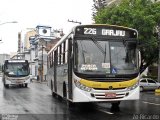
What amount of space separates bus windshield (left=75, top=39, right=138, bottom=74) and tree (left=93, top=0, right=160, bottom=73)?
23384mm

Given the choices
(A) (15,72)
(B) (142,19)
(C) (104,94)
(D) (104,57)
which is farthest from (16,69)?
(C) (104,94)

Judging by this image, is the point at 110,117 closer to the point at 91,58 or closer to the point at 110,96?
the point at 110,96

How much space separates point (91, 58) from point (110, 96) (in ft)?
5.47

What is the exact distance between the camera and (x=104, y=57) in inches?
641

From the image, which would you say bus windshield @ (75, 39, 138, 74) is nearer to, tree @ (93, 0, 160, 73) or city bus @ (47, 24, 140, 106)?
city bus @ (47, 24, 140, 106)

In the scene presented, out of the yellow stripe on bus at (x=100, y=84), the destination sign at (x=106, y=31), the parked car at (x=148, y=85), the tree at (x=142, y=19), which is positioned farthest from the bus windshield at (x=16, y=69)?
the yellow stripe on bus at (x=100, y=84)

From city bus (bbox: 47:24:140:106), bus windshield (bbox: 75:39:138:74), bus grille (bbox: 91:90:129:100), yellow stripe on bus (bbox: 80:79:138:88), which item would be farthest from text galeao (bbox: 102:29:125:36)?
bus grille (bbox: 91:90:129:100)

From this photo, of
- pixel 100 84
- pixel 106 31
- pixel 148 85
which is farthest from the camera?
pixel 148 85

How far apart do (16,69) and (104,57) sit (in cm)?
2849

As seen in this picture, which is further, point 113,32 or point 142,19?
point 142,19

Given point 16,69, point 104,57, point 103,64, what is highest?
point 104,57

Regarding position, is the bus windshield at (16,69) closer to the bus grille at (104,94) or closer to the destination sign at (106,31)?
the destination sign at (106,31)

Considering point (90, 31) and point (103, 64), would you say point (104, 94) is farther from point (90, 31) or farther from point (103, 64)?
point (90, 31)

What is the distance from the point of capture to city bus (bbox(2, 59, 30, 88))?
43.2 metres
